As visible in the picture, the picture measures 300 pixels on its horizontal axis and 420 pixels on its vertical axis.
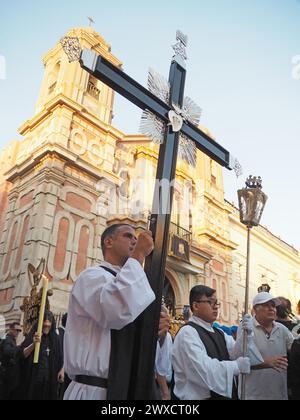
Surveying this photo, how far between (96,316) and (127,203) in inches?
416

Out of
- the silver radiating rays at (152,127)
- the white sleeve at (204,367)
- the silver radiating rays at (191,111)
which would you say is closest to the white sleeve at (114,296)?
the white sleeve at (204,367)

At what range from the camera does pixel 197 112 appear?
298cm

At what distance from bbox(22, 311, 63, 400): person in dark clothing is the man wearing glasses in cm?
208

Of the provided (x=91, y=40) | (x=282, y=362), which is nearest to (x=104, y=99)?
(x=91, y=40)

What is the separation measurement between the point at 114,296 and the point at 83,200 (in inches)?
371

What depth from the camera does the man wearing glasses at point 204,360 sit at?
234 cm

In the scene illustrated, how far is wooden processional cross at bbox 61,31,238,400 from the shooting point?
68.7 inches

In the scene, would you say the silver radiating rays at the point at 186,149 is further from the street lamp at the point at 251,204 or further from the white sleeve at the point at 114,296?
the white sleeve at the point at 114,296

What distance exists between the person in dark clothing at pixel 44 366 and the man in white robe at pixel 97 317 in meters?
2.59

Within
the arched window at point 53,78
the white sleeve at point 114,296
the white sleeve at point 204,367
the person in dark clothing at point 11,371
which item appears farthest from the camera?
the arched window at point 53,78

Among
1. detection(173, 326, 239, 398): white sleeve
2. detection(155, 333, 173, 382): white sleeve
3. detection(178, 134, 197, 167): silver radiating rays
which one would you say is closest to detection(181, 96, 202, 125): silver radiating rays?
detection(178, 134, 197, 167): silver radiating rays

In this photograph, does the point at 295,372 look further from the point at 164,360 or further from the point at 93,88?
the point at 93,88

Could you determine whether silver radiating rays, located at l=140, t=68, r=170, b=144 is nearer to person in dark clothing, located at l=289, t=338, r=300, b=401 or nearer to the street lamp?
the street lamp

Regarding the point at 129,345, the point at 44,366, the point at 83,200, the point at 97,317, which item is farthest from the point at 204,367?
the point at 83,200
